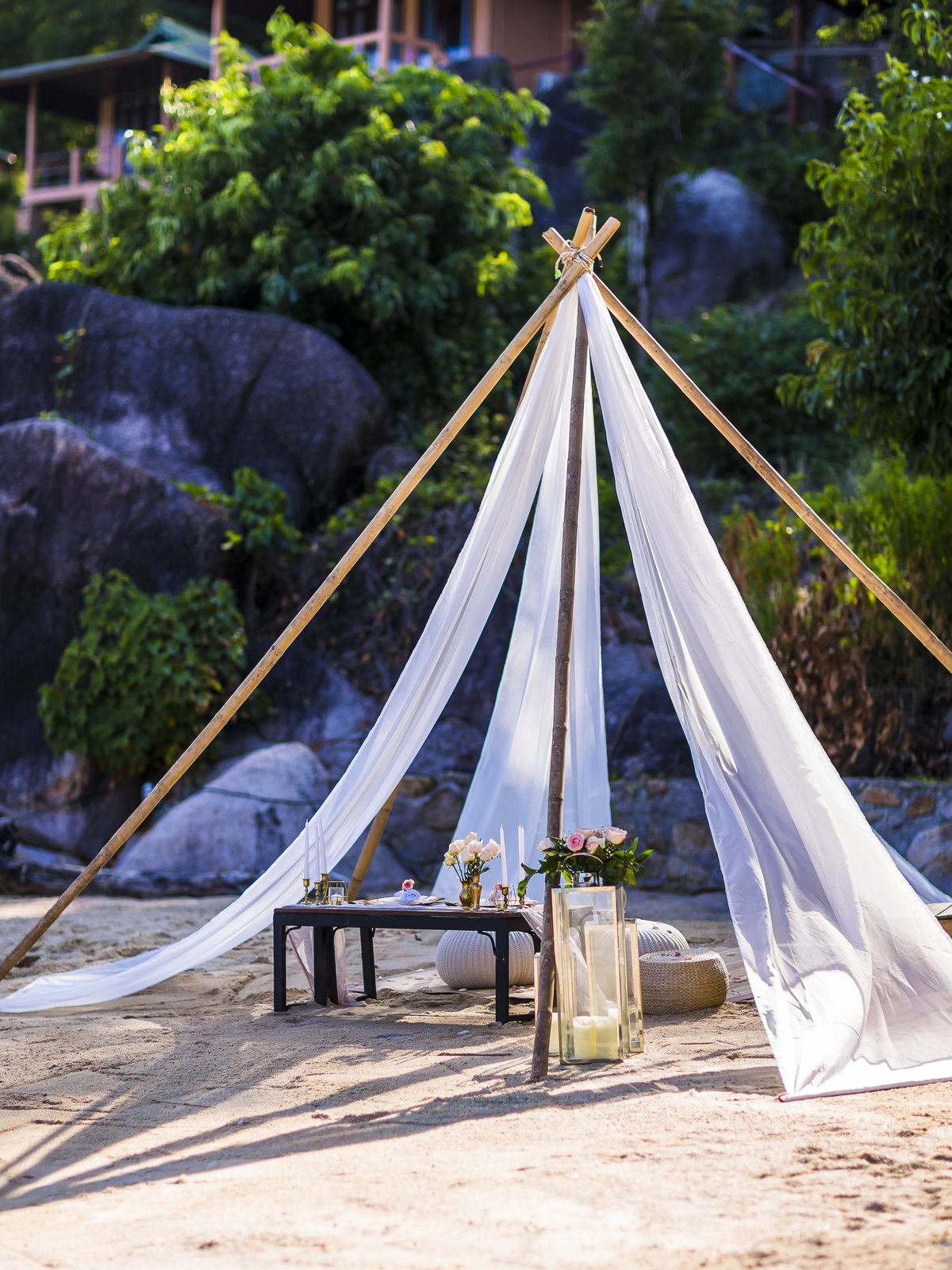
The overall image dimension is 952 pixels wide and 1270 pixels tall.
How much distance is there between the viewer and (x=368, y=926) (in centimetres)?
421

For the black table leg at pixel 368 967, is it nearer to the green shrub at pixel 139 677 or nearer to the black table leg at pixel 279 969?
the black table leg at pixel 279 969

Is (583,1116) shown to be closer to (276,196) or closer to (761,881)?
(761,881)

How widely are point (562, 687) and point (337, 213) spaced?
339 inches

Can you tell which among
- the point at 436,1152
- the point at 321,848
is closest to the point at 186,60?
the point at 321,848

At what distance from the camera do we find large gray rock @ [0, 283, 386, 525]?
9.89 metres

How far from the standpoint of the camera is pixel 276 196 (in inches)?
430

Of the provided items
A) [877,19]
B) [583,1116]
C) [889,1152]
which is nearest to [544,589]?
[583,1116]

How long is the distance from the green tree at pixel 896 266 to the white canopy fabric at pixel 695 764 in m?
1.89

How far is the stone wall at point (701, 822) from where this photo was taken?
5891 millimetres

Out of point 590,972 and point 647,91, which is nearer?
point 590,972

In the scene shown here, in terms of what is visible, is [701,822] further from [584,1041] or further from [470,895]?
[584,1041]

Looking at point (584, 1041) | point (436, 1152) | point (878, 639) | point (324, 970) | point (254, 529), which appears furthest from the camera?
point (254, 529)

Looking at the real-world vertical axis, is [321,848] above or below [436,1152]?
above

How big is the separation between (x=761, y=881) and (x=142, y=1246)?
192 cm
